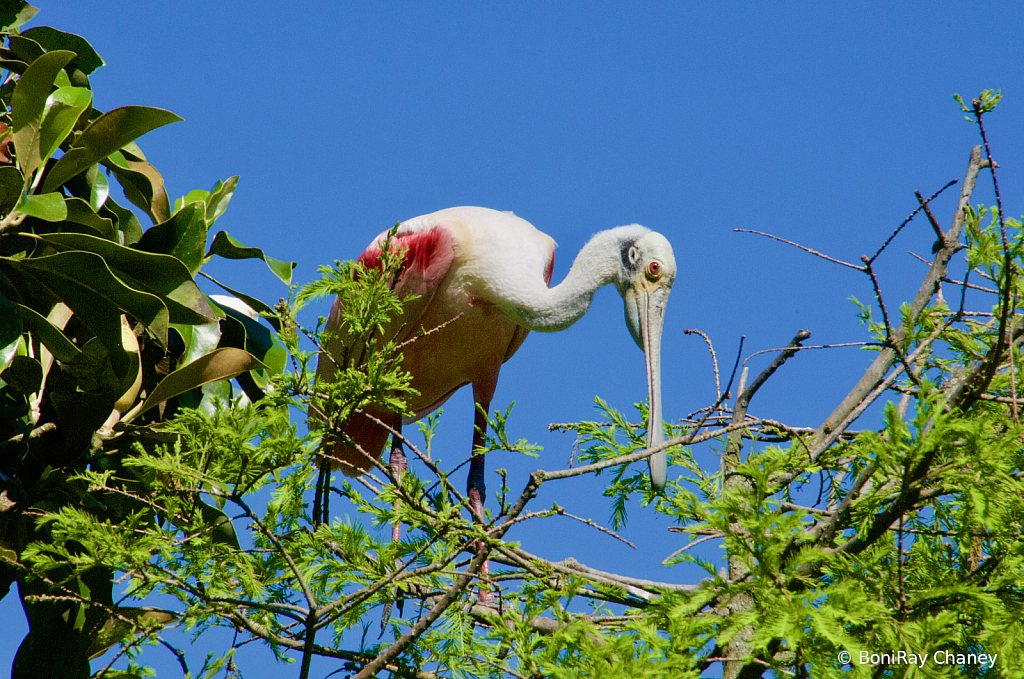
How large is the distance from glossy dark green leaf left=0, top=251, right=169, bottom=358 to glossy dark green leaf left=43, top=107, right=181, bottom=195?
40 centimetres

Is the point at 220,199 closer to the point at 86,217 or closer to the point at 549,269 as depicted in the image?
the point at 86,217

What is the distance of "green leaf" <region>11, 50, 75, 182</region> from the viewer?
2.83 metres

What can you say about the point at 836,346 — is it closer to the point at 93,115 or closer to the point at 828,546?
the point at 828,546

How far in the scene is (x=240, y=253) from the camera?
149 inches

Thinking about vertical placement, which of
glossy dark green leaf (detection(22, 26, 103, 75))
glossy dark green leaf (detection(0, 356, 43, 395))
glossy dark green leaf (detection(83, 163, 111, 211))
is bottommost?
glossy dark green leaf (detection(0, 356, 43, 395))

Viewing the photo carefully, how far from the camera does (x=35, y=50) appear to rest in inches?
134

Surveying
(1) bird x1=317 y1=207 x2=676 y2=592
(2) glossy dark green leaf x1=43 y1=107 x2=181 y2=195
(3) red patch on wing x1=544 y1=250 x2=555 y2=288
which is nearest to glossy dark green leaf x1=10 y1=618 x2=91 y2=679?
(2) glossy dark green leaf x1=43 y1=107 x2=181 y2=195

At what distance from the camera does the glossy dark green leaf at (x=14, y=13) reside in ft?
11.4

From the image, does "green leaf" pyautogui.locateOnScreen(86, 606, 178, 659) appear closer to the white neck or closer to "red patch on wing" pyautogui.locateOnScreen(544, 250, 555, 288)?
the white neck

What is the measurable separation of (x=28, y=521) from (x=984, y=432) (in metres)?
2.86

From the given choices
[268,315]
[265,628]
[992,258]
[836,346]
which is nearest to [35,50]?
[268,315]

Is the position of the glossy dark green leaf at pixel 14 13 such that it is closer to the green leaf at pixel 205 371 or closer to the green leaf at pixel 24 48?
the green leaf at pixel 24 48

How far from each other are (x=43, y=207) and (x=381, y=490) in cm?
136

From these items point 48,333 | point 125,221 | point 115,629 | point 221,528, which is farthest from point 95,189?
point 115,629
